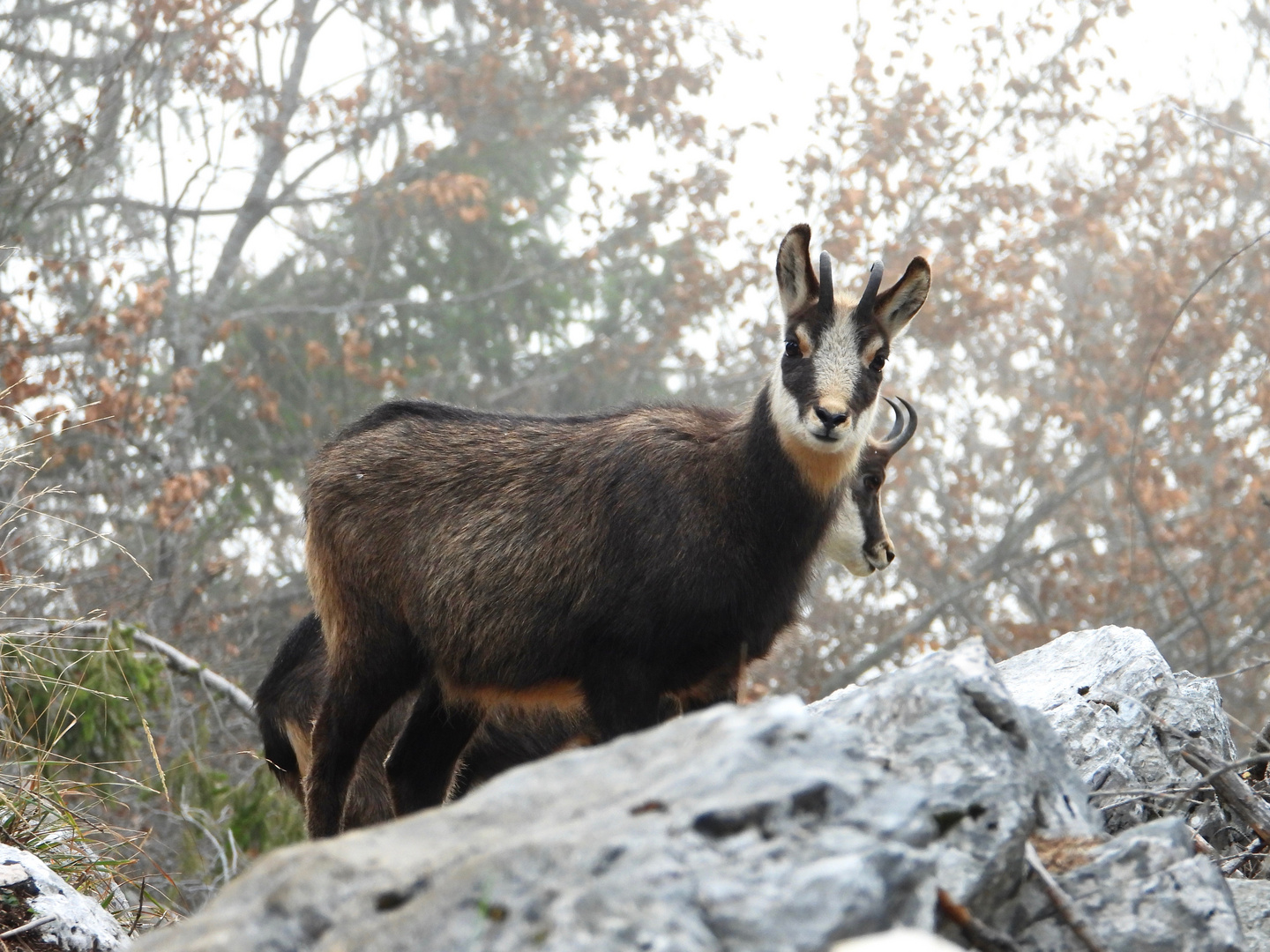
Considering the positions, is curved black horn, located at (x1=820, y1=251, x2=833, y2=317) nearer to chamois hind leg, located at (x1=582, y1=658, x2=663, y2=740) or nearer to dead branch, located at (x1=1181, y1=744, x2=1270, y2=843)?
chamois hind leg, located at (x1=582, y1=658, x2=663, y2=740)

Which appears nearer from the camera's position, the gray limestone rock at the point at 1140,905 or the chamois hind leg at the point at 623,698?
the gray limestone rock at the point at 1140,905

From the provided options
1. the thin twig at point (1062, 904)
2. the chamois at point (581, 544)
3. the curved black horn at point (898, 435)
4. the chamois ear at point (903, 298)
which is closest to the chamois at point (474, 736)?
the curved black horn at point (898, 435)

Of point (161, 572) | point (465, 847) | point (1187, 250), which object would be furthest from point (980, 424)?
point (465, 847)

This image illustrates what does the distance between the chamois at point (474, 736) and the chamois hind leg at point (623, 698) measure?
3.82 ft

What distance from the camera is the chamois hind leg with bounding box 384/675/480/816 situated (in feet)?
19.7

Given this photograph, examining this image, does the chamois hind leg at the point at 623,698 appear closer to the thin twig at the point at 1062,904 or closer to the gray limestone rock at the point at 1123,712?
the gray limestone rock at the point at 1123,712

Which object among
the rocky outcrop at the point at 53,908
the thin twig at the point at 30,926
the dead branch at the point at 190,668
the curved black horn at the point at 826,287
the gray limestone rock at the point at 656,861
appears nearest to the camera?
the gray limestone rock at the point at 656,861

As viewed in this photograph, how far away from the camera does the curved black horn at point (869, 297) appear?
5.40 metres

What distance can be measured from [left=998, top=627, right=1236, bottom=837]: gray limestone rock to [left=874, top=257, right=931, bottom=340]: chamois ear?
1497mm

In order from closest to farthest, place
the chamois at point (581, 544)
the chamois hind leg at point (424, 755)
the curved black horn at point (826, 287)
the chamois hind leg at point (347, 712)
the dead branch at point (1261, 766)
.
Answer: the dead branch at point (1261, 766) < the chamois at point (581, 544) < the curved black horn at point (826, 287) < the chamois hind leg at point (347, 712) < the chamois hind leg at point (424, 755)

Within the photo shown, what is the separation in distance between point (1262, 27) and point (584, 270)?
9.08 metres

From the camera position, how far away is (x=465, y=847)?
2441 mm

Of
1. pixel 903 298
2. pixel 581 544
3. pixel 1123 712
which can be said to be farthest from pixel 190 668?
pixel 1123 712

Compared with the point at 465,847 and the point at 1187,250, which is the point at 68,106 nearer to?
the point at 1187,250
